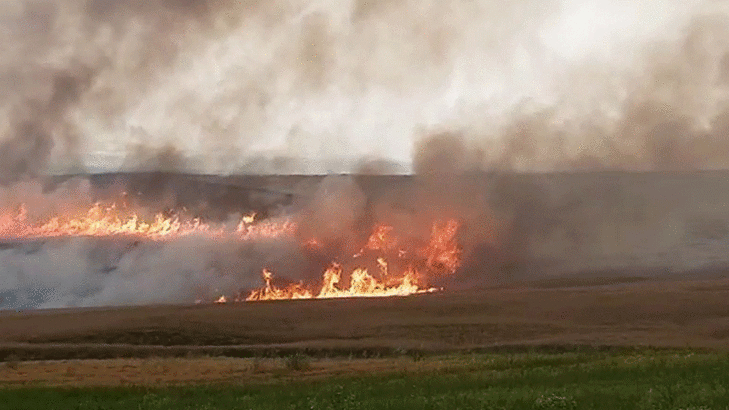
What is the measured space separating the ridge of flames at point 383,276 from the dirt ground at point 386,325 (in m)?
8.09

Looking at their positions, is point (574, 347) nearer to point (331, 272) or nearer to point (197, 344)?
point (197, 344)

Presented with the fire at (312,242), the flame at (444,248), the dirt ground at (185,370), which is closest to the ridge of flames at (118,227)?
the fire at (312,242)

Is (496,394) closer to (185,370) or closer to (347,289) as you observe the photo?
(185,370)

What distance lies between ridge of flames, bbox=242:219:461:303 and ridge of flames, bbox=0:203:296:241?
32.8 feet

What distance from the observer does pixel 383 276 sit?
79062 mm

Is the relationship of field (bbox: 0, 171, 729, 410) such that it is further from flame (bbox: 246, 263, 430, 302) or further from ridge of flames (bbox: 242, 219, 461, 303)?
flame (bbox: 246, 263, 430, 302)

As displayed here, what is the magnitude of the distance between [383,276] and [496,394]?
2495 inches

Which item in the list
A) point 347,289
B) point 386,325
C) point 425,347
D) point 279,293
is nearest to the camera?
point 425,347

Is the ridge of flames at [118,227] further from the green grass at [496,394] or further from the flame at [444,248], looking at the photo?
the green grass at [496,394]

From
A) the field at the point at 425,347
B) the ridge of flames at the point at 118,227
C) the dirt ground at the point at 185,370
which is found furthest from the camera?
the ridge of flames at the point at 118,227

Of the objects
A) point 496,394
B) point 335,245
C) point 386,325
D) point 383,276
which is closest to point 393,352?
point 386,325

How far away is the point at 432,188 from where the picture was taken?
86562 millimetres

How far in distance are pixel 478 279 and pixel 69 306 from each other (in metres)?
35.8

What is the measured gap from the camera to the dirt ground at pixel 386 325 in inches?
1898
